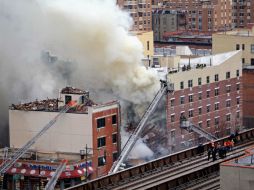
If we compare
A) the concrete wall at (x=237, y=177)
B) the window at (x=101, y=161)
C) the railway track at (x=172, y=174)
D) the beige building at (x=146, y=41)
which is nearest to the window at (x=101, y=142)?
the window at (x=101, y=161)

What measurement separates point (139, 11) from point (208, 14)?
685 centimetres

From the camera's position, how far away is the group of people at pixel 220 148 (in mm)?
20625

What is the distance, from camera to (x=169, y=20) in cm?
7344

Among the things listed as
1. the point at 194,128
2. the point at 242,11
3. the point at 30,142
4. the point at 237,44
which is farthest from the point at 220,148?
the point at 242,11

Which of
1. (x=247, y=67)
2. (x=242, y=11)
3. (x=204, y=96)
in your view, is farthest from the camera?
(x=242, y=11)

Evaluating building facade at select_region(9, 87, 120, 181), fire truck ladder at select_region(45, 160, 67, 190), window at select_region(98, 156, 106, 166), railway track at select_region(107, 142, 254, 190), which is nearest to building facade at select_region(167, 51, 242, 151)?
building facade at select_region(9, 87, 120, 181)

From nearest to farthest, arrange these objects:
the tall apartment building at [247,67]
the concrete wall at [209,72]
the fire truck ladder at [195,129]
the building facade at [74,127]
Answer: the building facade at [74,127] < the concrete wall at [209,72] < the fire truck ladder at [195,129] < the tall apartment building at [247,67]

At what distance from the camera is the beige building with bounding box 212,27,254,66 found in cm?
4456

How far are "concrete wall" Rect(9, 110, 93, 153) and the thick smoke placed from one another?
3637 mm

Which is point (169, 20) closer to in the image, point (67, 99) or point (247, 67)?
point (247, 67)

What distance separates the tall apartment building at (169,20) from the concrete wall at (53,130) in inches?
1556

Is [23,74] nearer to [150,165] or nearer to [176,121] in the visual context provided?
[176,121]

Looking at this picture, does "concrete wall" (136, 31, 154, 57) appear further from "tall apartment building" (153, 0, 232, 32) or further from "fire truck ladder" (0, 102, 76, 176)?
"tall apartment building" (153, 0, 232, 32)

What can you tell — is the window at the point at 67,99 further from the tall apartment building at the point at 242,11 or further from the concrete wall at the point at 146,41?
the tall apartment building at the point at 242,11
